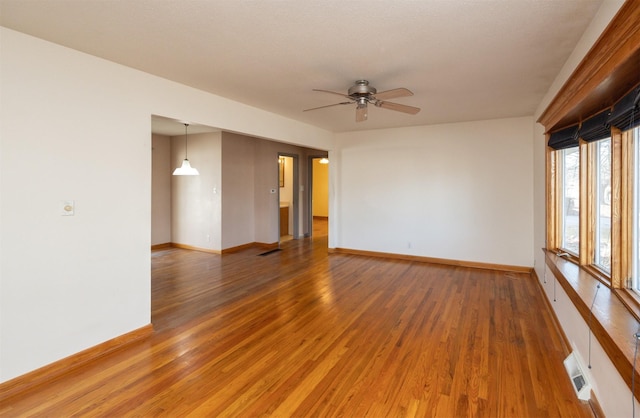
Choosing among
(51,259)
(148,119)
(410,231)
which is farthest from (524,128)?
(51,259)

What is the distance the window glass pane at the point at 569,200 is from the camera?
3.38 meters

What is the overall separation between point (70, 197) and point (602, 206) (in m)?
4.29

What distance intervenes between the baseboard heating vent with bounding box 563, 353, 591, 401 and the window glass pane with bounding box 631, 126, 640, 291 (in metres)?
0.68

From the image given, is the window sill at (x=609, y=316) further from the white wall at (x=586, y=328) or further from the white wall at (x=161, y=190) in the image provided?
the white wall at (x=161, y=190)

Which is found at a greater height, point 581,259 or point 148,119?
point 148,119

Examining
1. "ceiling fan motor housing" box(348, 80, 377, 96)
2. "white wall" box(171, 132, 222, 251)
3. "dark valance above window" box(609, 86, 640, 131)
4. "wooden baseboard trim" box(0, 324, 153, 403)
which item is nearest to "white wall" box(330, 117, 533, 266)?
"white wall" box(171, 132, 222, 251)

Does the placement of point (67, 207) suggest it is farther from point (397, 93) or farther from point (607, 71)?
point (607, 71)

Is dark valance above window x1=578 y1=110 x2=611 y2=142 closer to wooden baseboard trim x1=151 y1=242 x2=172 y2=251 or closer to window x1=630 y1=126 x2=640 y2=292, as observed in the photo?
window x1=630 y1=126 x2=640 y2=292

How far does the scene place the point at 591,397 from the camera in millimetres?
2100

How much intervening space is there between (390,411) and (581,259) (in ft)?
7.59

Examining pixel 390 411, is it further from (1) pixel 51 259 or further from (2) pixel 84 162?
(2) pixel 84 162

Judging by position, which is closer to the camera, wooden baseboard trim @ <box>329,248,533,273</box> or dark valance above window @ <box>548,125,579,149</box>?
dark valance above window @ <box>548,125,579,149</box>

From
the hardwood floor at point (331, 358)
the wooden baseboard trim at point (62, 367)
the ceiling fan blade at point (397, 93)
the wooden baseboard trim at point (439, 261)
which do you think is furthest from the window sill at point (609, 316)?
the wooden baseboard trim at point (62, 367)

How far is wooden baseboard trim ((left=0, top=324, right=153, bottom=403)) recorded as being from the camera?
227 cm
